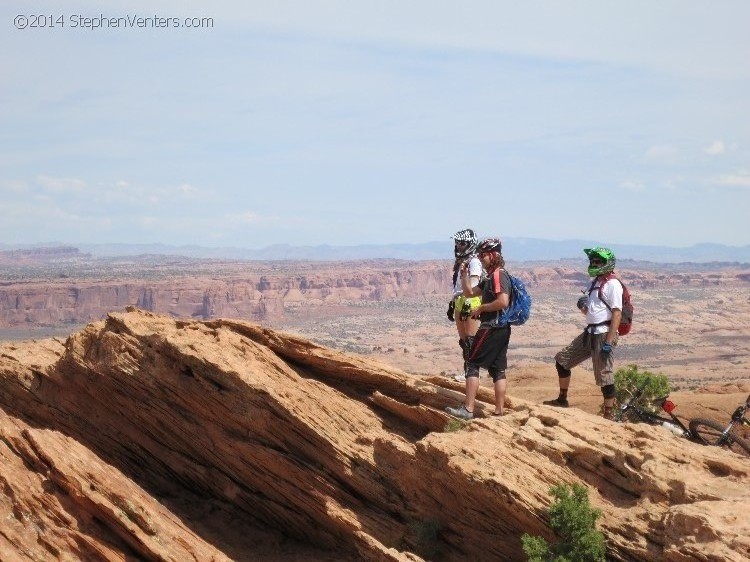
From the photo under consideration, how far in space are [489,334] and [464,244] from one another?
145cm

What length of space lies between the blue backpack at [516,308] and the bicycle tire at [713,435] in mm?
3205

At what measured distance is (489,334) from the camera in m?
11.8

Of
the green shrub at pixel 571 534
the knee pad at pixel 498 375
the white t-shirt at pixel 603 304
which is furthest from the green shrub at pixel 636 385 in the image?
the green shrub at pixel 571 534

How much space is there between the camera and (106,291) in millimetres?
121062

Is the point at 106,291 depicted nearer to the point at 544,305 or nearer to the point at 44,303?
the point at 44,303

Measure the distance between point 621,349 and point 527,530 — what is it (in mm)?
96311

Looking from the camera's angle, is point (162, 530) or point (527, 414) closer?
point (162, 530)

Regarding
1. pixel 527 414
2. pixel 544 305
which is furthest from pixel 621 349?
pixel 527 414

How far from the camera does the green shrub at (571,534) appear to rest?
931 cm

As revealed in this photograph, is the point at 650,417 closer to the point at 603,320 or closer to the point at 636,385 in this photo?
the point at 603,320

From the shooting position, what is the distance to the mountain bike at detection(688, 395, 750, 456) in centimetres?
1189

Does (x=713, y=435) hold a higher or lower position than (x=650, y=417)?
lower

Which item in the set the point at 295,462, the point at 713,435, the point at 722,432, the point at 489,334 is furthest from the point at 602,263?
the point at 295,462

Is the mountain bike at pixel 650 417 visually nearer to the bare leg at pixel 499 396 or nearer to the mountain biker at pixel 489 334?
the bare leg at pixel 499 396
